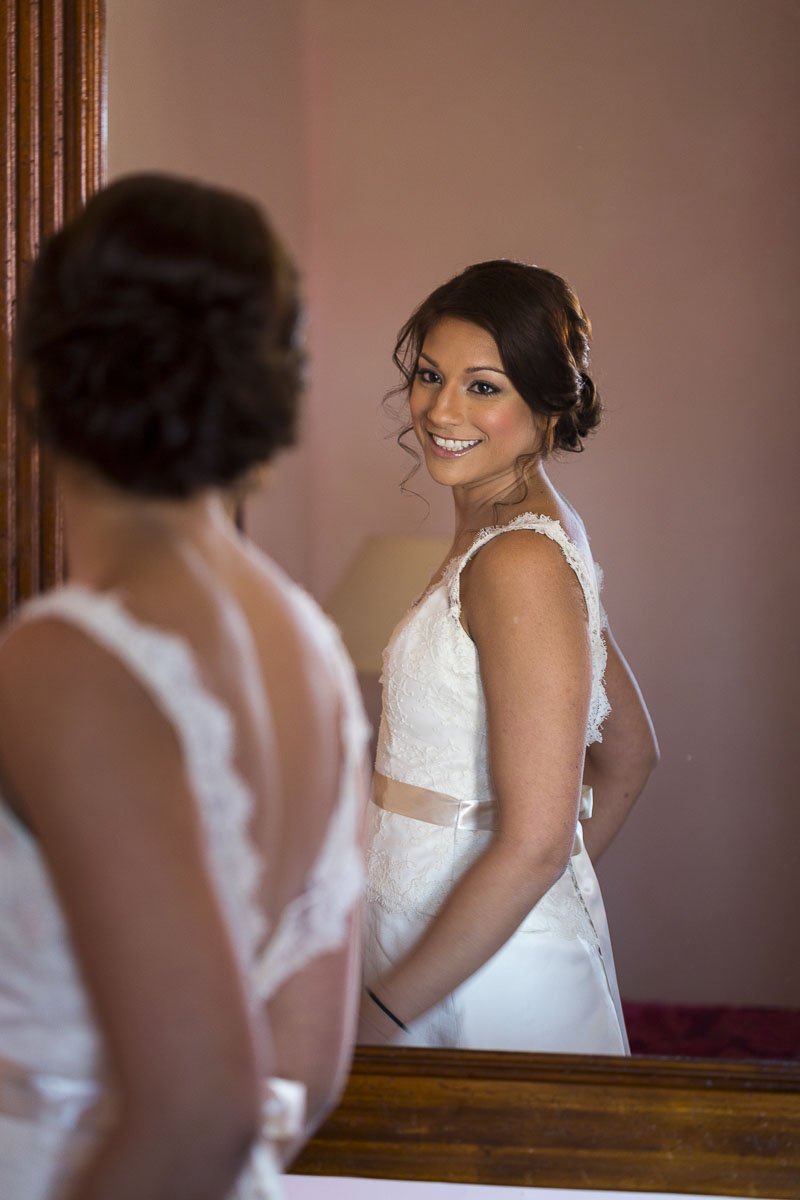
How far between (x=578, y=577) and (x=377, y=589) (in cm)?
28

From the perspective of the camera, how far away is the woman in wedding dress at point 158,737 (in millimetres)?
545

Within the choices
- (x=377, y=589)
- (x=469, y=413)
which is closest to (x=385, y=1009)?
(x=377, y=589)

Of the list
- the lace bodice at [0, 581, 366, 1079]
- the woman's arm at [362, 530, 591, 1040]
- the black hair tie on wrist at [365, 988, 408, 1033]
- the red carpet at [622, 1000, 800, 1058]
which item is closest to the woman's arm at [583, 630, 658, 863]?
the woman's arm at [362, 530, 591, 1040]

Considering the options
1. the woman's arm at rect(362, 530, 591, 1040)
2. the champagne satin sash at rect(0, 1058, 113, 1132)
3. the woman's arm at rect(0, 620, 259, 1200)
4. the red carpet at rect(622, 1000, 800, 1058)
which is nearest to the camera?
the woman's arm at rect(0, 620, 259, 1200)

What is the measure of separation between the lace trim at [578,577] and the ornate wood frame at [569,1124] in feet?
1.46

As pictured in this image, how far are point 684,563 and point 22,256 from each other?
1.00 meters

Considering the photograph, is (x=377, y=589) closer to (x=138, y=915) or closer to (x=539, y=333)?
(x=539, y=333)

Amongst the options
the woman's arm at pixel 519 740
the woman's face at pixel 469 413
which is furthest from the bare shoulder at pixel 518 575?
the woman's face at pixel 469 413

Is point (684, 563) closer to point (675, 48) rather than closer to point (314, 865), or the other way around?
point (675, 48)

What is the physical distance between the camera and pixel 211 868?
0.56 meters

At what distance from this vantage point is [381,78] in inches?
56.7

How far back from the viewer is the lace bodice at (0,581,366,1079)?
58 cm

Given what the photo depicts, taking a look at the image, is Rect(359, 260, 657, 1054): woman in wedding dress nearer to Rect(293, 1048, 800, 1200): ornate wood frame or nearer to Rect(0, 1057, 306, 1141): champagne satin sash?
Rect(293, 1048, 800, 1200): ornate wood frame

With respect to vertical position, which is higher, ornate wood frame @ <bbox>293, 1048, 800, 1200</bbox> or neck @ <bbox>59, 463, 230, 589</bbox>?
neck @ <bbox>59, 463, 230, 589</bbox>
